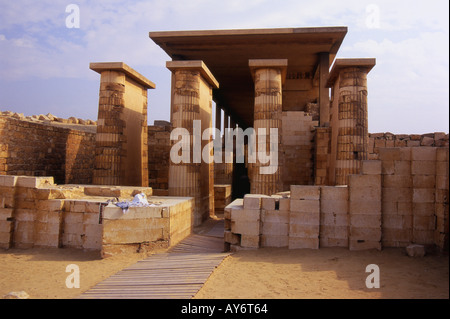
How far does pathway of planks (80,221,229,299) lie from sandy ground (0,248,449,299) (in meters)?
0.21

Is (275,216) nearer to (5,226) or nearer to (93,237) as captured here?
(93,237)

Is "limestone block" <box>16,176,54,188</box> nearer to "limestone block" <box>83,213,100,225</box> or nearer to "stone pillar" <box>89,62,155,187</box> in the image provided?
"limestone block" <box>83,213,100,225</box>

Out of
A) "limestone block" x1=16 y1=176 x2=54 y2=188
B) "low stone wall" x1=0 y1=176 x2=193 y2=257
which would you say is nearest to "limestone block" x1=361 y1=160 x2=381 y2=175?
"low stone wall" x1=0 y1=176 x2=193 y2=257

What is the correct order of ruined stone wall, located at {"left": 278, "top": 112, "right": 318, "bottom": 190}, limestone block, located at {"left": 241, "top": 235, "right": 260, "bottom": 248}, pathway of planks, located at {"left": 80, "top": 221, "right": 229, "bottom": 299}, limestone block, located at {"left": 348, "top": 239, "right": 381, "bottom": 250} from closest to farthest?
pathway of planks, located at {"left": 80, "top": 221, "right": 229, "bottom": 299} → limestone block, located at {"left": 348, "top": 239, "right": 381, "bottom": 250} → limestone block, located at {"left": 241, "top": 235, "right": 260, "bottom": 248} → ruined stone wall, located at {"left": 278, "top": 112, "right": 318, "bottom": 190}

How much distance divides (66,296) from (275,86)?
25.9ft

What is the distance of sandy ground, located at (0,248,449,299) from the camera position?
4.53 m

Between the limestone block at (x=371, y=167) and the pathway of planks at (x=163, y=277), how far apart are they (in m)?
3.28

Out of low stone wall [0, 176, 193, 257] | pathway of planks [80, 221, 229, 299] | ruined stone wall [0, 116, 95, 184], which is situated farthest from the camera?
ruined stone wall [0, 116, 95, 184]

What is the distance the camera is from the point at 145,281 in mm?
4977

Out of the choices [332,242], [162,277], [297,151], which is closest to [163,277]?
[162,277]

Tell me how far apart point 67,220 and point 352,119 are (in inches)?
338
